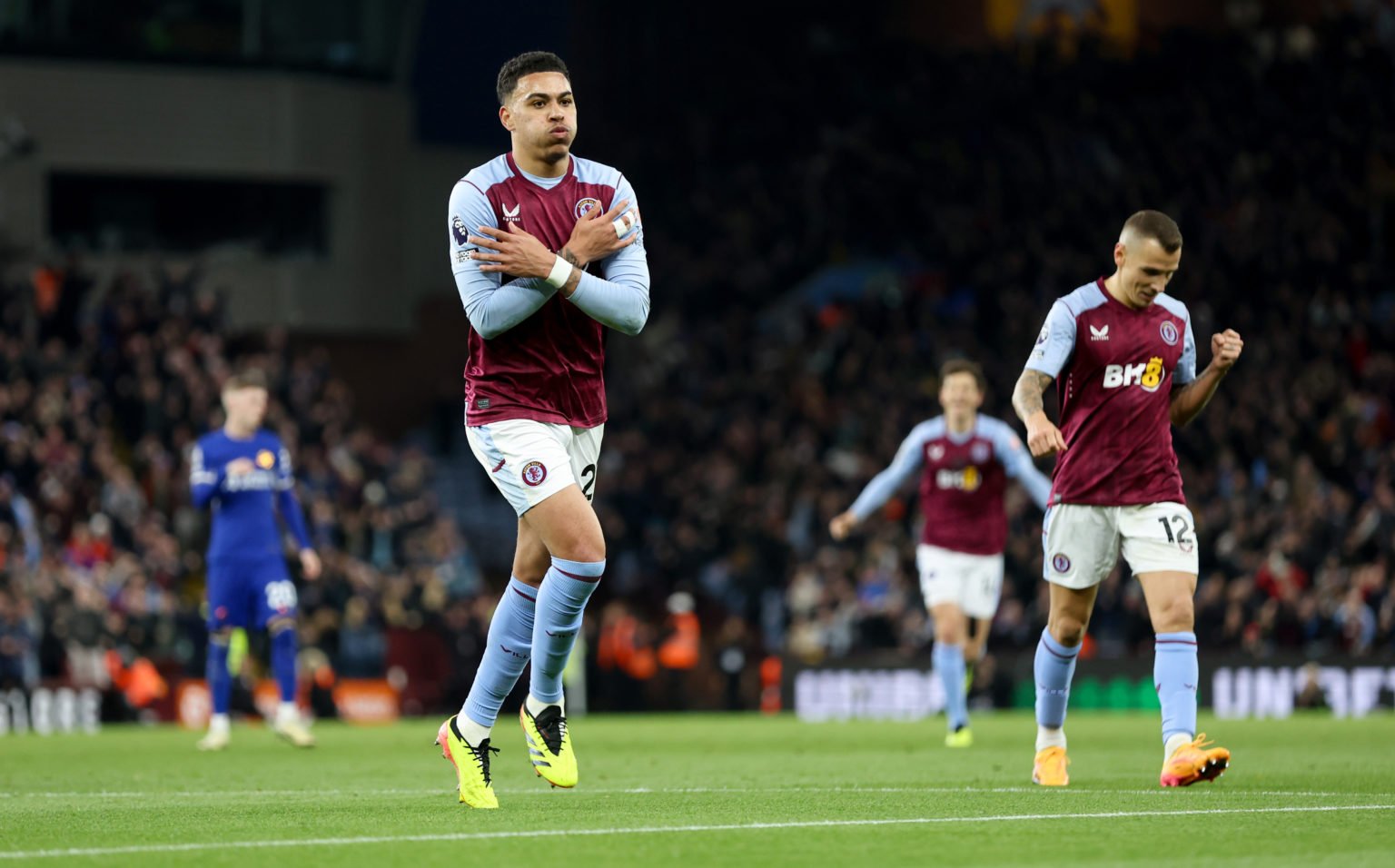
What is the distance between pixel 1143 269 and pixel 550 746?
128 inches

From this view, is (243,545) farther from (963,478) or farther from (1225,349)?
(1225,349)

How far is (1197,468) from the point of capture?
81.0 ft

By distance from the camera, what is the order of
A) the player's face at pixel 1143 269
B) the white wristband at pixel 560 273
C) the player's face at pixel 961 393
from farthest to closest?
the player's face at pixel 961 393 → the player's face at pixel 1143 269 → the white wristband at pixel 560 273

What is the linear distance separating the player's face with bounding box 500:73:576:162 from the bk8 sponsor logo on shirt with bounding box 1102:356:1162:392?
108 inches

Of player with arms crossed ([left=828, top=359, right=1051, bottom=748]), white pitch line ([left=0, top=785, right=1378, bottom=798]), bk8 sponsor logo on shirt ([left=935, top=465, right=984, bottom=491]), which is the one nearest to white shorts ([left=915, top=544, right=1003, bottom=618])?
player with arms crossed ([left=828, top=359, right=1051, bottom=748])

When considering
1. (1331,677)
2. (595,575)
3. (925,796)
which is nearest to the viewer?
(595,575)

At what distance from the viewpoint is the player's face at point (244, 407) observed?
48.7 feet

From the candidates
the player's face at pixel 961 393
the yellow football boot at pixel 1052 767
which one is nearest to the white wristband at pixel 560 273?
the yellow football boot at pixel 1052 767

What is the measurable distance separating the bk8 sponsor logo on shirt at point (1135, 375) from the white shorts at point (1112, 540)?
532 millimetres

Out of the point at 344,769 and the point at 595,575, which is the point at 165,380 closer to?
the point at 344,769

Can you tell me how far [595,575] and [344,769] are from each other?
4.58 m

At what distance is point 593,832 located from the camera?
6.96 meters

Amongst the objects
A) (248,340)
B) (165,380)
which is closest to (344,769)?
(165,380)

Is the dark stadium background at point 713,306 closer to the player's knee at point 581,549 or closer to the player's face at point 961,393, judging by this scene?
the player's face at point 961,393
